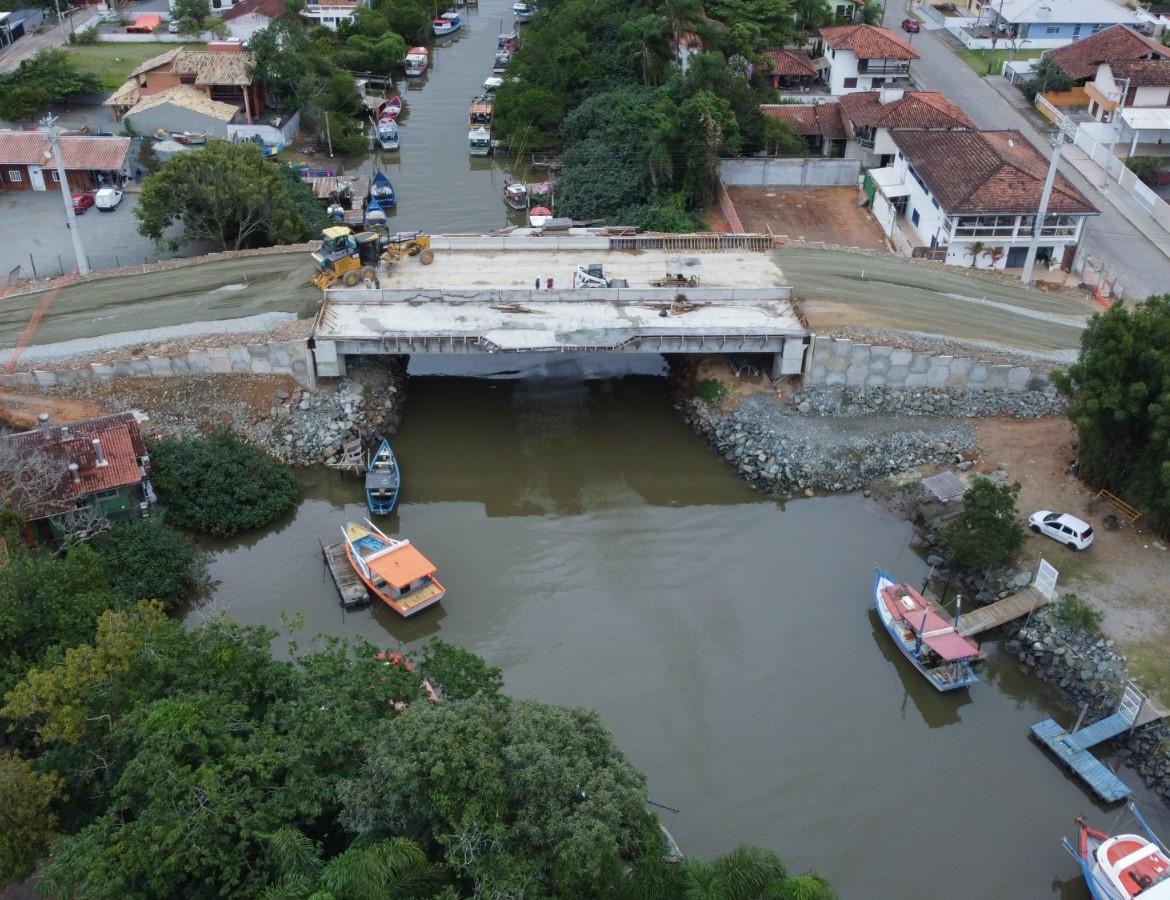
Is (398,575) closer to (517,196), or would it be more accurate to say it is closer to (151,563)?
(151,563)

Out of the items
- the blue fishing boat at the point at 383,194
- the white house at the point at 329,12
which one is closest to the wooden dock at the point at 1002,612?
the blue fishing boat at the point at 383,194

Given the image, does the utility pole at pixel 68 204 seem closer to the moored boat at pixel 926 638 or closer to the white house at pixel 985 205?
the moored boat at pixel 926 638

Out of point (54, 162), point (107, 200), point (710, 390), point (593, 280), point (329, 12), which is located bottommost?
point (710, 390)

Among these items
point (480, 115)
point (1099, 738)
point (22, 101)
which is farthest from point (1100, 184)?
point (22, 101)

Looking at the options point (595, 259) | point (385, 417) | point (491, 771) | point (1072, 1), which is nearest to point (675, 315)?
point (595, 259)

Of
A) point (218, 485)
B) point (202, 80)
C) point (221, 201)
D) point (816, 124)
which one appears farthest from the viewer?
point (202, 80)

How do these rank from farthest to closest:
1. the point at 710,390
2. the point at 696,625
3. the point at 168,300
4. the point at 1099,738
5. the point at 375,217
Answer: the point at 375,217
the point at 168,300
the point at 710,390
the point at 696,625
the point at 1099,738
